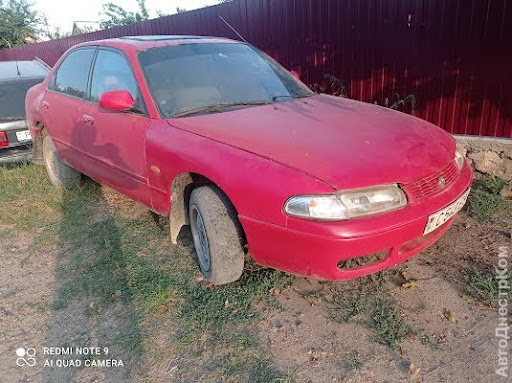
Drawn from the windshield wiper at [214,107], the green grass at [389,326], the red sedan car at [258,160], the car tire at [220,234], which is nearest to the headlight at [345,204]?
the red sedan car at [258,160]

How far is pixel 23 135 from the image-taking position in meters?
5.25

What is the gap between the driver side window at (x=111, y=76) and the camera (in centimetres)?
320

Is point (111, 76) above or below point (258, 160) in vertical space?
above

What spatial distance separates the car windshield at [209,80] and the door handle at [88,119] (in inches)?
31.7

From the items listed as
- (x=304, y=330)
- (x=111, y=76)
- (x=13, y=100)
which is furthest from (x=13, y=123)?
(x=304, y=330)

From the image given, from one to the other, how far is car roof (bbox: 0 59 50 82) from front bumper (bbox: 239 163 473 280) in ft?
17.0

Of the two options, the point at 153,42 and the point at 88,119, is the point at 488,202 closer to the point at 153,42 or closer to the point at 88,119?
the point at 153,42

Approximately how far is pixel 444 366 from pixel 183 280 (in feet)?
5.68

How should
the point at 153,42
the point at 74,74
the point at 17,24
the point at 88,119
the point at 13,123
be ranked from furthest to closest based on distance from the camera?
1. the point at 17,24
2. the point at 13,123
3. the point at 74,74
4. the point at 88,119
5. the point at 153,42

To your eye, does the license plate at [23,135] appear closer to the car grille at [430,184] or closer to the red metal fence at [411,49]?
the red metal fence at [411,49]

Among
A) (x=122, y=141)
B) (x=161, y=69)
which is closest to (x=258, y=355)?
(x=122, y=141)

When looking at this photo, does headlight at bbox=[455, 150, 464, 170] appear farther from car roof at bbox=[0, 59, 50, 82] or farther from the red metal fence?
car roof at bbox=[0, 59, 50, 82]

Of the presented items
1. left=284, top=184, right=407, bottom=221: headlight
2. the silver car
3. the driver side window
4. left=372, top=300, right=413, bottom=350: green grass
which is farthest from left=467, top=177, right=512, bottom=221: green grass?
the silver car

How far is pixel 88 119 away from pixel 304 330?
2657mm
